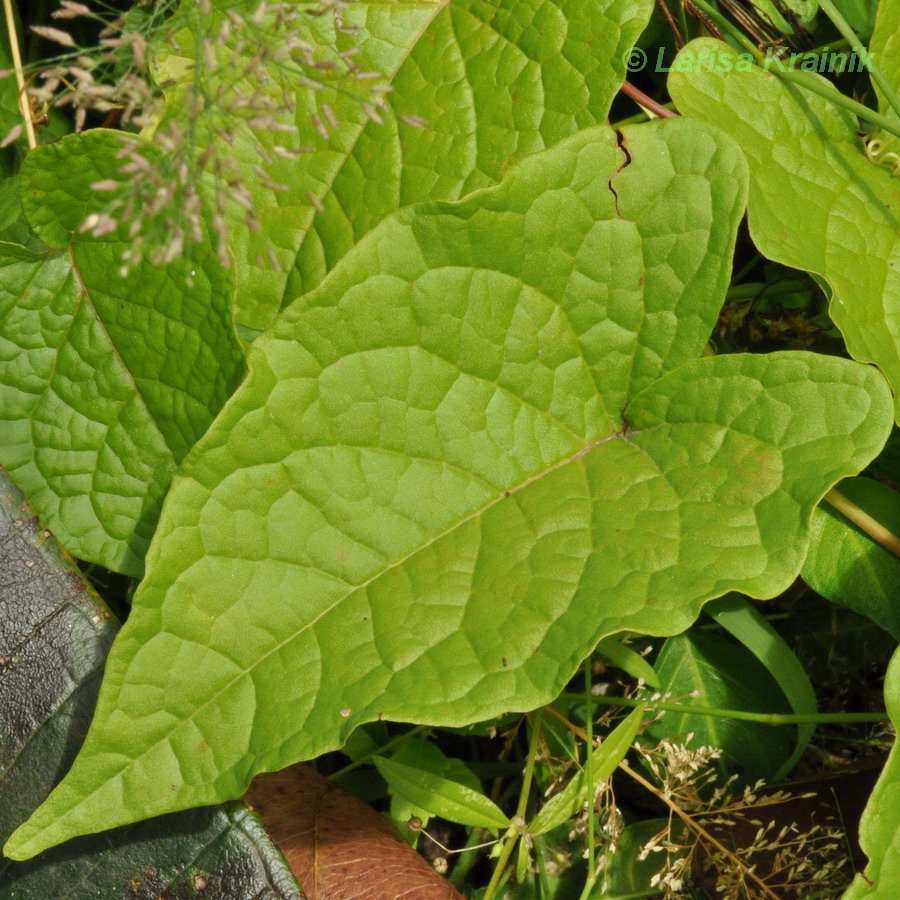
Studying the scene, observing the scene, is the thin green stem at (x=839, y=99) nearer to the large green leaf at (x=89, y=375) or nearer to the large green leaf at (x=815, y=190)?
the large green leaf at (x=815, y=190)

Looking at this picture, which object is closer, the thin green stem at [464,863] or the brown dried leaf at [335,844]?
the brown dried leaf at [335,844]

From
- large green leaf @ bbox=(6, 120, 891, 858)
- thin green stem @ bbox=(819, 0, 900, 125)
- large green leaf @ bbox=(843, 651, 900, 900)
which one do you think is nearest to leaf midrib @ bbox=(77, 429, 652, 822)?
large green leaf @ bbox=(6, 120, 891, 858)

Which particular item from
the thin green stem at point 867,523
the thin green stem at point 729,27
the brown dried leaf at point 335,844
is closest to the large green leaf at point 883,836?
the thin green stem at point 867,523

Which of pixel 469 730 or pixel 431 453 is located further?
pixel 469 730

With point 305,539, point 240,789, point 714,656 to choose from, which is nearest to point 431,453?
point 305,539

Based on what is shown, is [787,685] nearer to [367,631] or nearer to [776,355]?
[776,355]

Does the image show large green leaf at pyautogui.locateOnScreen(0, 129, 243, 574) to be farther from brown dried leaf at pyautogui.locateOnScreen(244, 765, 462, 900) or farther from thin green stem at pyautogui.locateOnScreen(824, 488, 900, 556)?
thin green stem at pyautogui.locateOnScreen(824, 488, 900, 556)
